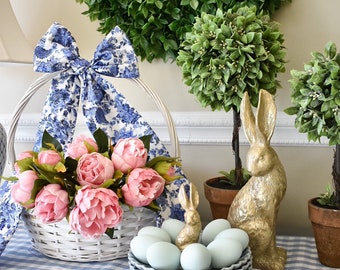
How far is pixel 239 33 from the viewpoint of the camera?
938 millimetres

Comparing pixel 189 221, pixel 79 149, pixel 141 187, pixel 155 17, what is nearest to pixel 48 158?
pixel 79 149

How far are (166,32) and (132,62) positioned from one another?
0.18 metres

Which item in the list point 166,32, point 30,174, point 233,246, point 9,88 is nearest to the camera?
point 233,246

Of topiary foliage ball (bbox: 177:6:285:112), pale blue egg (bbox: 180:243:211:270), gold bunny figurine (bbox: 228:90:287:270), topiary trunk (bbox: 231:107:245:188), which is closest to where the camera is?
pale blue egg (bbox: 180:243:211:270)

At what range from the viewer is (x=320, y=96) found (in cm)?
83

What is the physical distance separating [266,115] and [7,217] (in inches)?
19.3

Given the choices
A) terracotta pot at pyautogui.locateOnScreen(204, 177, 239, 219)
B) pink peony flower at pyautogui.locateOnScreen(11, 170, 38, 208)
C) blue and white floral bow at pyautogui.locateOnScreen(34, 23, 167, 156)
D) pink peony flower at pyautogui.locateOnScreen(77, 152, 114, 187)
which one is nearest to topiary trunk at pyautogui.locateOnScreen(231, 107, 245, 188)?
terracotta pot at pyautogui.locateOnScreen(204, 177, 239, 219)

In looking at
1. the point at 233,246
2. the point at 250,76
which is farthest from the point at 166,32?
the point at 233,246

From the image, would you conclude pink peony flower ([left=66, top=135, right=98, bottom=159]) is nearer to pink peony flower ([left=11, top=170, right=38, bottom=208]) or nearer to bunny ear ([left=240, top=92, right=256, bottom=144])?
pink peony flower ([left=11, top=170, right=38, bottom=208])

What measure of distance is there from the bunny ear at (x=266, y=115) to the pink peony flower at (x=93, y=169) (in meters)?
0.25

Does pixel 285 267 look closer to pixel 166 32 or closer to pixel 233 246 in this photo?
pixel 233 246

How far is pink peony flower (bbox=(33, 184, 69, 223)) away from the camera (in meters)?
0.86

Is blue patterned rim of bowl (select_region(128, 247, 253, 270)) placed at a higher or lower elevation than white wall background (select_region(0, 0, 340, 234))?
lower

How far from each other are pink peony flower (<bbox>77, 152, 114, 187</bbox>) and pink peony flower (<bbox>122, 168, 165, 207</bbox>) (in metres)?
0.04
